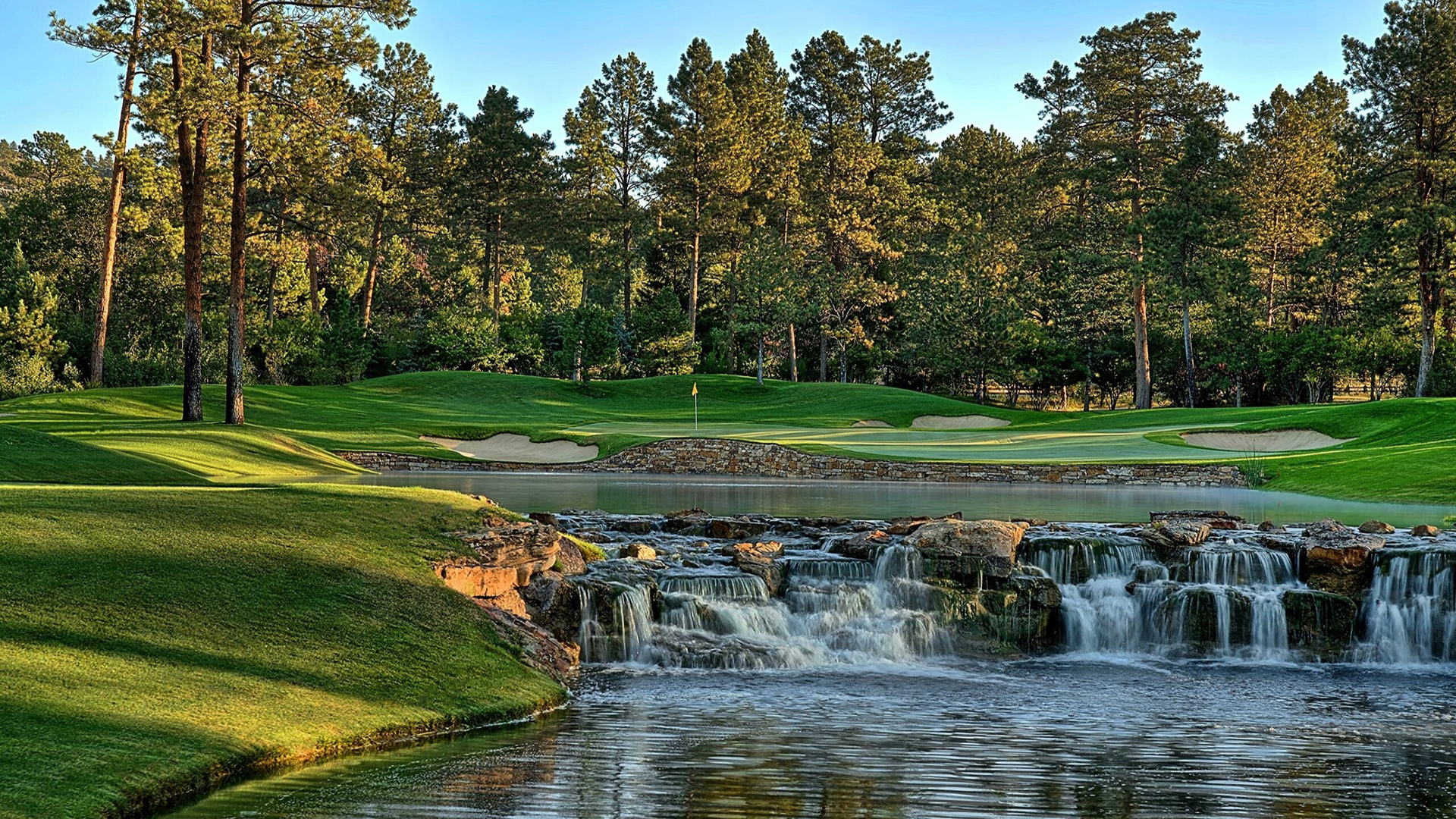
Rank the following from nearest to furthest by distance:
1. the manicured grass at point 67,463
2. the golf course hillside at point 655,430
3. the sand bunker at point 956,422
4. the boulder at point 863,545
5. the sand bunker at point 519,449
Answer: the boulder at point 863,545 → the manicured grass at point 67,463 → the golf course hillside at point 655,430 → the sand bunker at point 519,449 → the sand bunker at point 956,422

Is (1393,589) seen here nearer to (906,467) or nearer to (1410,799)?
(1410,799)

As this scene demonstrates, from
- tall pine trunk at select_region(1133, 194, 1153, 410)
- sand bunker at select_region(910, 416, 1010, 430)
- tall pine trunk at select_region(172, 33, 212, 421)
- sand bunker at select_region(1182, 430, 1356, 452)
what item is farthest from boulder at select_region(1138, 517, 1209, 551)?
tall pine trunk at select_region(1133, 194, 1153, 410)

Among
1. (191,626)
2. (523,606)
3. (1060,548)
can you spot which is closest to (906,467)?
(1060,548)

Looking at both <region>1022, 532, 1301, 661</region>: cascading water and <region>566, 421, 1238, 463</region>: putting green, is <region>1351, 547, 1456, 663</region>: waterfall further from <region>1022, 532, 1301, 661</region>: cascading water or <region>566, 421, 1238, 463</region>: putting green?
<region>566, 421, 1238, 463</region>: putting green

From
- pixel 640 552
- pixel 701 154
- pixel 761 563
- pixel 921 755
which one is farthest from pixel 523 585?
pixel 701 154

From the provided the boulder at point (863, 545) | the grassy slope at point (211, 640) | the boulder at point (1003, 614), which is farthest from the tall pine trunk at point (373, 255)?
the boulder at point (1003, 614)

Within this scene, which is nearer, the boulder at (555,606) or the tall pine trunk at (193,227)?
the boulder at (555,606)

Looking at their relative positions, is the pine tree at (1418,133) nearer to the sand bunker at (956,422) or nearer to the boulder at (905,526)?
the sand bunker at (956,422)

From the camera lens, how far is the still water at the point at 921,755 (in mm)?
7484

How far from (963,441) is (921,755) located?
106ft

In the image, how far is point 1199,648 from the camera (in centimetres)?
1437

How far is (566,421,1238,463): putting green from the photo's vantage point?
3594 centimetres

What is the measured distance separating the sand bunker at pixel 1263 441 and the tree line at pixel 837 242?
14883 mm

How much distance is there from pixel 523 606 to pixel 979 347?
50428mm
